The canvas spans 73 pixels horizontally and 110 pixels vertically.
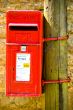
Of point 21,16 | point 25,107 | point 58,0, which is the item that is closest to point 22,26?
point 21,16

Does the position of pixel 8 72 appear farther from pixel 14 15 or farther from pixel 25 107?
pixel 25 107

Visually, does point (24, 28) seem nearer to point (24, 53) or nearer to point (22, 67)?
point (24, 53)

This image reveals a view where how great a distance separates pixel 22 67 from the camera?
8.52 ft

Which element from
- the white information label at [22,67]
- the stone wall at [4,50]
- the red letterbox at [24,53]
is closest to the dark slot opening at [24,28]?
the red letterbox at [24,53]

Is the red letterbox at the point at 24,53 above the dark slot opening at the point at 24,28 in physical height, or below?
below

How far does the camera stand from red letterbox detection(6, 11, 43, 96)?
8.37 ft

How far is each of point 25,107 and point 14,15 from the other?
4.16m

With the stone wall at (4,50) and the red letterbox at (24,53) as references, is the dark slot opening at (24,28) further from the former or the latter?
the stone wall at (4,50)

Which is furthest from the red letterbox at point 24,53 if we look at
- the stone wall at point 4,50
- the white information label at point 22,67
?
the stone wall at point 4,50

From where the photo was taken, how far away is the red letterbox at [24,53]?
2.55 meters

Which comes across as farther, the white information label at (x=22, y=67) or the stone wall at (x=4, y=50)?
the stone wall at (x=4, y=50)

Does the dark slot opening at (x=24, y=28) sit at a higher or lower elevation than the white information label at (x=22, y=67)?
higher

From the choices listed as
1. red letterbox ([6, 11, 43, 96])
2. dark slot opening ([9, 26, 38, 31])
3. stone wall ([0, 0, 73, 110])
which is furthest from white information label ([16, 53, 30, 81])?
stone wall ([0, 0, 73, 110])

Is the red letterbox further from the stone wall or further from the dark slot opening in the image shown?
the stone wall
